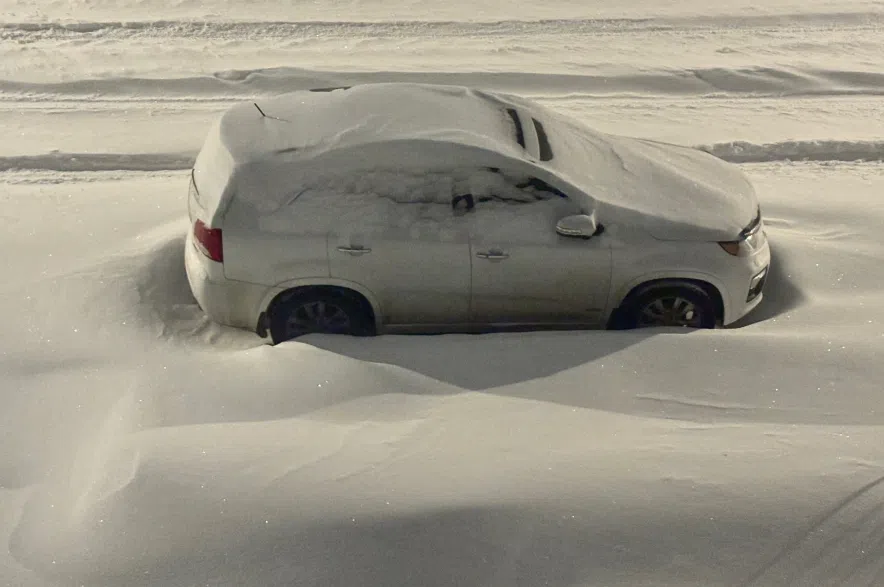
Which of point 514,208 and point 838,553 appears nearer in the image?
point 838,553

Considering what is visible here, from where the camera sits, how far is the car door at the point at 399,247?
5.08 metres

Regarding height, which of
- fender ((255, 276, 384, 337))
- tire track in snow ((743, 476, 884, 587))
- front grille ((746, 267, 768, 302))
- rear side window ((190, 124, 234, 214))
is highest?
rear side window ((190, 124, 234, 214))

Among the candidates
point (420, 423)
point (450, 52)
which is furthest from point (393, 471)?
point (450, 52)

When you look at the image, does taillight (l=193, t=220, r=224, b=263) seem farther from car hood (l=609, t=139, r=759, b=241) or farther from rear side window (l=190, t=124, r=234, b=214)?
car hood (l=609, t=139, r=759, b=241)

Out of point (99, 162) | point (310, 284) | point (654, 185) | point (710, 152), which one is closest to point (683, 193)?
point (654, 185)

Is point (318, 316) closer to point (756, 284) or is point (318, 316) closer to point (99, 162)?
point (756, 284)

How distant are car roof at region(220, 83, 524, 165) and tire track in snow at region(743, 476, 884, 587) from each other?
112 inches

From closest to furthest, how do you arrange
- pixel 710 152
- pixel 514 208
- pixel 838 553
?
pixel 838 553 < pixel 514 208 < pixel 710 152

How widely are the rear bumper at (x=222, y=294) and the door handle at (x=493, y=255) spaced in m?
1.41

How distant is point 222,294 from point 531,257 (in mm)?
2019

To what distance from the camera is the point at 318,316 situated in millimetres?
5355

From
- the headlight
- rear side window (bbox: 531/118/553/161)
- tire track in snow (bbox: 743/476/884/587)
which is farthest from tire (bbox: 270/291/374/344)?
tire track in snow (bbox: 743/476/884/587)

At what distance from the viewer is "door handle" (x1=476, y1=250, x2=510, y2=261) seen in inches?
203

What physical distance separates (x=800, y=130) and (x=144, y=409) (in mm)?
7625
